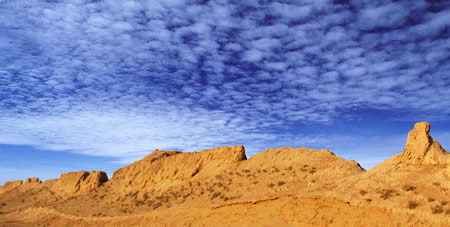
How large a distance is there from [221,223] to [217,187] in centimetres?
690

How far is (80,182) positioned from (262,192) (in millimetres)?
34356

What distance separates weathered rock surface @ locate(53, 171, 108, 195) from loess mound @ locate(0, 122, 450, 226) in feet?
0.56

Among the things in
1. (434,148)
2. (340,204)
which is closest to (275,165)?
(340,204)

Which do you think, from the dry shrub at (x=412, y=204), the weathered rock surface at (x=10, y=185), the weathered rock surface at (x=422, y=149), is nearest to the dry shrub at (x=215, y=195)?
the weathered rock surface at (x=422, y=149)

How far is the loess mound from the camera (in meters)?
13.6

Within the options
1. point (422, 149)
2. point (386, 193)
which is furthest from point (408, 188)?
point (422, 149)

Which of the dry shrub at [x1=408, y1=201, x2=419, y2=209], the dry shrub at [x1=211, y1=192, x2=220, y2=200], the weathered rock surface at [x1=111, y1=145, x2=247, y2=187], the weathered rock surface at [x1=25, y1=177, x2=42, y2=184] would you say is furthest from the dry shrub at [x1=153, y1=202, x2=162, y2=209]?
the weathered rock surface at [x1=25, y1=177, x2=42, y2=184]

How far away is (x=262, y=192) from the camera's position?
67.2 ft

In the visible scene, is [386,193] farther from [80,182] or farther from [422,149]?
[80,182]

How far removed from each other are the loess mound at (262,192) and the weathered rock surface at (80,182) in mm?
171

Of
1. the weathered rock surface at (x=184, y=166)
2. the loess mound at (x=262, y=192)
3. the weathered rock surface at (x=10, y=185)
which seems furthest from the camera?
the weathered rock surface at (x=10, y=185)

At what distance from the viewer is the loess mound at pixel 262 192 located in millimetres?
13641

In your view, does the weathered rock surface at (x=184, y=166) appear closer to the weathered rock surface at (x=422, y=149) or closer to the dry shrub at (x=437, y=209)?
the weathered rock surface at (x=422, y=149)

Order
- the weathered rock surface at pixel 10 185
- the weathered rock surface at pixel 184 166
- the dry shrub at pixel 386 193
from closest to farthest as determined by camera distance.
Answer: the dry shrub at pixel 386 193, the weathered rock surface at pixel 184 166, the weathered rock surface at pixel 10 185
